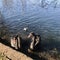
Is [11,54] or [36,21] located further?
[36,21]

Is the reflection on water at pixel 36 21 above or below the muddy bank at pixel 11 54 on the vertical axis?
above

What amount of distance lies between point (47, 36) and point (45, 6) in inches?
266

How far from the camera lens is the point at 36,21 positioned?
16.2m

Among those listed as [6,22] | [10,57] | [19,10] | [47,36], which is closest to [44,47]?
[47,36]

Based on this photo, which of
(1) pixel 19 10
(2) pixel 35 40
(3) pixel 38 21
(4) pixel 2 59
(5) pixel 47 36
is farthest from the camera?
(1) pixel 19 10

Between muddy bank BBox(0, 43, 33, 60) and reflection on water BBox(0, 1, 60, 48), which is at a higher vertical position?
reflection on water BBox(0, 1, 60, 48)

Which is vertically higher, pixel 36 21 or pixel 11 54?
pixel 36 21

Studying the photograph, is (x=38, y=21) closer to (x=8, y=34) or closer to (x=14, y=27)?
(x=14, y=27)

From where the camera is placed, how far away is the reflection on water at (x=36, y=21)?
13.9 metres

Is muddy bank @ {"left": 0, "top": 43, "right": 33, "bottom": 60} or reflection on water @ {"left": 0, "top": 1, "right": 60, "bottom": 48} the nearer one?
muddy bank @ {"left": 0, "top": 43, "right": 33, "bottom": 60}

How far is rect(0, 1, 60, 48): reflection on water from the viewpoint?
13.9m

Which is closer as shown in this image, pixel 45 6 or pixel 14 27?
pixel 14 27

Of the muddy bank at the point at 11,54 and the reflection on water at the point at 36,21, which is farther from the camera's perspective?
the reflection on water at the point at 36,21

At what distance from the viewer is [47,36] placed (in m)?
13.7
